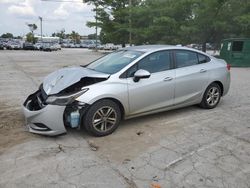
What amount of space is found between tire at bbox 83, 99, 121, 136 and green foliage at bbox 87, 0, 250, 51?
1635cm

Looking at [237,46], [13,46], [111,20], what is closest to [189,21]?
[237,46]

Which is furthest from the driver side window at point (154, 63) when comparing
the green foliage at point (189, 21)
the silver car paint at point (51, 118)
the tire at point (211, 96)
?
the green foliage at point (189, 21)

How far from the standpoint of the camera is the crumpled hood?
4.46 meters

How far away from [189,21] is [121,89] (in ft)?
65.8

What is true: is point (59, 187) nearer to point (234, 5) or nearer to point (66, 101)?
point (66, 101)

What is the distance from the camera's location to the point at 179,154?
392 centimetres

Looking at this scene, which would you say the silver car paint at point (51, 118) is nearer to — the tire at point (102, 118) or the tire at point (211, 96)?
the tire at point (102, 118)

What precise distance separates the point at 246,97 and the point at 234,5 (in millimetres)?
15198

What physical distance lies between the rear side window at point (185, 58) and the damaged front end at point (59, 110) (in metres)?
1.81

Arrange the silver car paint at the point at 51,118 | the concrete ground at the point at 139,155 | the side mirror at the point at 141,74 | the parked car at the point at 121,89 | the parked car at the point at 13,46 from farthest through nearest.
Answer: the parked car at the point at 13,46
the side mirror at the point at 141,74
the parked car at the point at 121,89
the silver car paint at the point at 51,118
the concrete ground at the point at 139,155

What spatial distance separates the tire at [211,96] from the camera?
19.8ft

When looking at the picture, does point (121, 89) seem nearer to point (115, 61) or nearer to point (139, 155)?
point (115, 61)

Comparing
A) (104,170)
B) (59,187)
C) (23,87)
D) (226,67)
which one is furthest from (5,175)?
(23,87)

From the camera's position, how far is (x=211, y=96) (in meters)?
6.14
